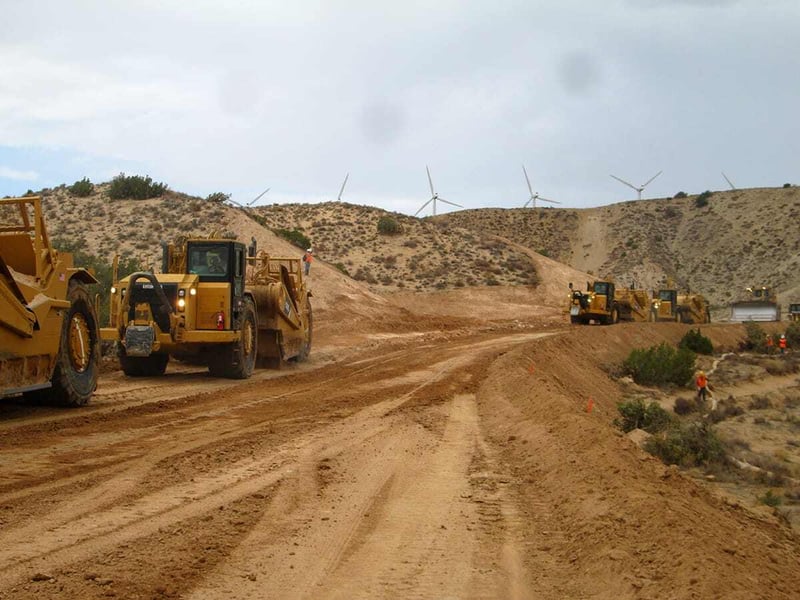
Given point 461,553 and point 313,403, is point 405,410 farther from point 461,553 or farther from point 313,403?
point 461,553

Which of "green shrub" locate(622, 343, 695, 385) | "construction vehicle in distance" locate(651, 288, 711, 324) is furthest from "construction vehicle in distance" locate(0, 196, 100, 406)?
"construction vehicle in distance" locate(651, 288, 711, 324)

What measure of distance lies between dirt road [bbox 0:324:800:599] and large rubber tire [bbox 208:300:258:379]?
192 inches

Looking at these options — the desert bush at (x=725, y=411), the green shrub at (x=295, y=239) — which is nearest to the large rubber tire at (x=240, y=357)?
the desert bush at (x=725, y=411)

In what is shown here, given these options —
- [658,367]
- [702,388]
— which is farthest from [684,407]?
[658,367]

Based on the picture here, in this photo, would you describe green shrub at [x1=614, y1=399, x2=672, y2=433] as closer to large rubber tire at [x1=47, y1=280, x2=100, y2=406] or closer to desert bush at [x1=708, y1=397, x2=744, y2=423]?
desert bush at [x1=708, y1=397, x2=744, y2=423]

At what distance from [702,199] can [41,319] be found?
11192 cm

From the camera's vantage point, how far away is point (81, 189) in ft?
178

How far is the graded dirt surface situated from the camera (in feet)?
17.6

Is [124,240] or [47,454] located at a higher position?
[124,240]

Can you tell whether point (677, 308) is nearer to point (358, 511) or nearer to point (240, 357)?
point (240, 357)

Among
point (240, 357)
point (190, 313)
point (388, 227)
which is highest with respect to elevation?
point (388, 227)

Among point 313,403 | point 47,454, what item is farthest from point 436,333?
point 47,454

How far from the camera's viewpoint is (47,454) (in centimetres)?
905

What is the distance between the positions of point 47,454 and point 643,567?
20.4ft
